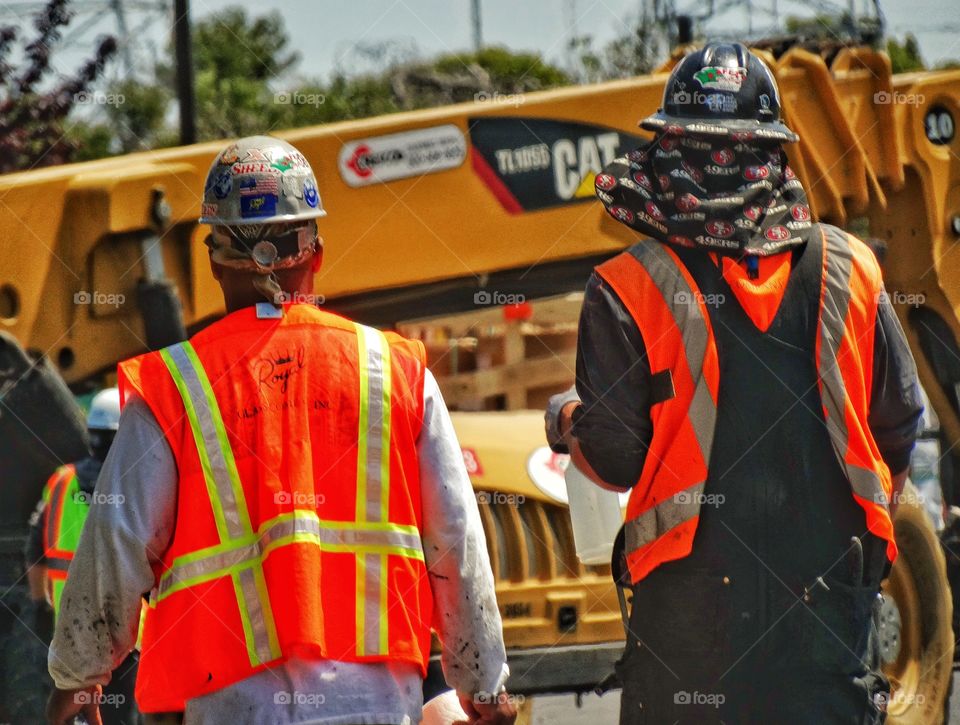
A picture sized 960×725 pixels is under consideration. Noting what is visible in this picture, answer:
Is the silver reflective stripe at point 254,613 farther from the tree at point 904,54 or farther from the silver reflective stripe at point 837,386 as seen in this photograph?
the tree at point 904,54

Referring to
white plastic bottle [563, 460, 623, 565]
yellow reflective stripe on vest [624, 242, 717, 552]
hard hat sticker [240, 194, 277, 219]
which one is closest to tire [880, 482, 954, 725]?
white plastic bottle [563, 460, 623, 565]

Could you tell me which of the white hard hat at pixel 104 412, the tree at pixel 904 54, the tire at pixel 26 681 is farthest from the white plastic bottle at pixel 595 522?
the tree at pixel 904 54

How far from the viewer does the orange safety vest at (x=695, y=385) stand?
3.81 meters

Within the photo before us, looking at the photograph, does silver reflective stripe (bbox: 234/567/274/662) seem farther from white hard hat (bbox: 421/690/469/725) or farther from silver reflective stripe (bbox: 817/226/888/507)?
silver reflective stripe (bbox: 817/226/888/507)

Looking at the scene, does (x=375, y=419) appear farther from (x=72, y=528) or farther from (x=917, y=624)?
(x=917, y=624)

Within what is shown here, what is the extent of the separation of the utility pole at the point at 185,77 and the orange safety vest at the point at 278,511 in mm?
9925

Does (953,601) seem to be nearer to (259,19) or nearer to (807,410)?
(807,410)

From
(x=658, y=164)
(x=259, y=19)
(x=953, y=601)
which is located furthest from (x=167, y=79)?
(x=658, y=164)

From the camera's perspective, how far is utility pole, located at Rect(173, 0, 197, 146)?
13.1m

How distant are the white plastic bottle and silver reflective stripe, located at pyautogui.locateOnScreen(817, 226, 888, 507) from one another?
8.26 ft

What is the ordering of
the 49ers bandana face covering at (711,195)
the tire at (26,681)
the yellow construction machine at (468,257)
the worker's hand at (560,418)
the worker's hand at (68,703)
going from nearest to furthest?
the worker's hand at (68,703) < the 49ers bandana face covering at (711,195) < the worker's hand at (560,418) < the yellow construction machine at (468,257) < the tire at (26,681)

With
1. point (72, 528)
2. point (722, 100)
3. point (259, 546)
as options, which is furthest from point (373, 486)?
point (72, 528)

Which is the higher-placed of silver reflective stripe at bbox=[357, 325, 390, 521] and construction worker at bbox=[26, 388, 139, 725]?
silver reflective stripe at bbox=[357, 325, 390, 521]

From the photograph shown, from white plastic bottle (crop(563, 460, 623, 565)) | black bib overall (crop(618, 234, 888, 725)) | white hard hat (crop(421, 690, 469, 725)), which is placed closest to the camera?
white hard hat (crop(421, 690, 469, 725))
